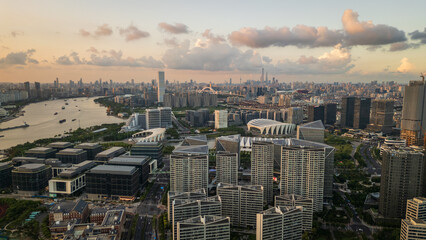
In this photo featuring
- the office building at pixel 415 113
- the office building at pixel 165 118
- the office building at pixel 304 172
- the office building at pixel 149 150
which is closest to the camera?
the office building at pixel 304 172

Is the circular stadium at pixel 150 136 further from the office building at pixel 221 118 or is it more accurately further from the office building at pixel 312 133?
the office building at pixel 312 133

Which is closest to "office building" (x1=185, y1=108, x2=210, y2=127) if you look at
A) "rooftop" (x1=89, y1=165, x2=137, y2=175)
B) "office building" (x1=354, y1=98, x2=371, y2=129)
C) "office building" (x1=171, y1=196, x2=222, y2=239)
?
"office building" (x1=354, y1=98, x2=371, y2=129)

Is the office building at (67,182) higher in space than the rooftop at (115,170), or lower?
lower

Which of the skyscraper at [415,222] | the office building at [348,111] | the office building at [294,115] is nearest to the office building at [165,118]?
the office building at [294,115]

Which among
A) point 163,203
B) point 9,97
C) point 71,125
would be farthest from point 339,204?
point 9,97

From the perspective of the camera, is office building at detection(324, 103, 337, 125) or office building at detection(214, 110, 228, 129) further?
office building at detection(324, 103, 337, 125)

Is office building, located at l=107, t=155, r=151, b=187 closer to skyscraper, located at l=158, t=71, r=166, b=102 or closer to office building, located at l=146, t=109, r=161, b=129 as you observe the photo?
office building, located at l=146, t=109, r=161, b=129
